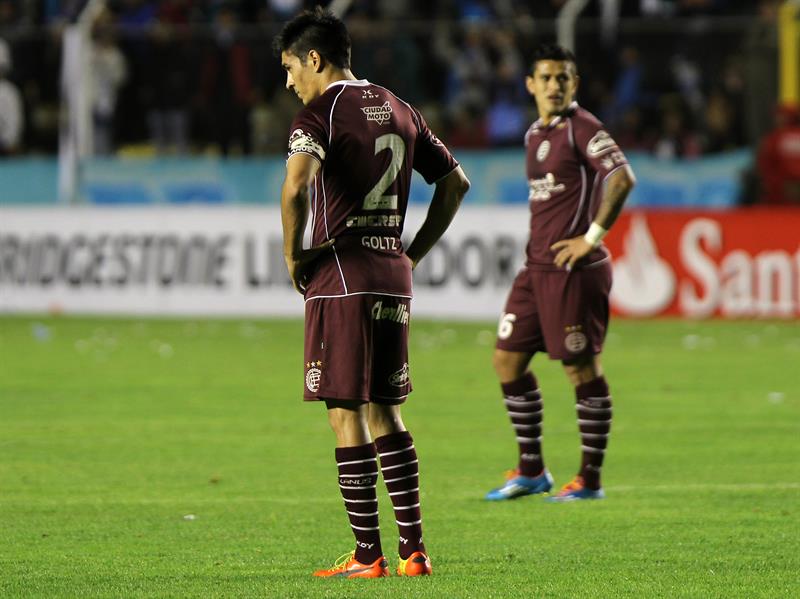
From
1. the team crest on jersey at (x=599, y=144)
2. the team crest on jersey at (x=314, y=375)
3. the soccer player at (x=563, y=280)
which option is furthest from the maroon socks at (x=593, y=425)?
the team crest on jersey at (x=314, y=375)

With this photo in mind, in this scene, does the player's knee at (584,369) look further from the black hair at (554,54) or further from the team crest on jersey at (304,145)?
the team crest on jersey at (304,145)

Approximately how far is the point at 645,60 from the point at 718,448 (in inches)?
455

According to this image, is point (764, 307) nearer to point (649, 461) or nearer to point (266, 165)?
point (266, 165)

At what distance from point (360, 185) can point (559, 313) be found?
8.90 feet

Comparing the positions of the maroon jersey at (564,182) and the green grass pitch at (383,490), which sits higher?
the maroon jersey at (564,182)

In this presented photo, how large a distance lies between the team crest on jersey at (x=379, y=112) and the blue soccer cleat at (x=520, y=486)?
283cm

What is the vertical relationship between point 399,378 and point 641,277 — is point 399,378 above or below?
above

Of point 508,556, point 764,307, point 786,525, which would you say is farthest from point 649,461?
point 764,307

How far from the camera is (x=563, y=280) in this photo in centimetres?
912

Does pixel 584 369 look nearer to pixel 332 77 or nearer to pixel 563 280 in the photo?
pixel 563 280

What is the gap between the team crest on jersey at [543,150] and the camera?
30.2 feet

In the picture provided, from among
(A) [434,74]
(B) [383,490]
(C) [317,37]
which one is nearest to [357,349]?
(C) [317,37]

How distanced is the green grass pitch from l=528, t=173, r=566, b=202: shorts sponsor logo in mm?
1546

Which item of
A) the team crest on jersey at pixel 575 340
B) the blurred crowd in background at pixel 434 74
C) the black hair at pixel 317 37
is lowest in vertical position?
the team crest on jersey at pixel 575 340
